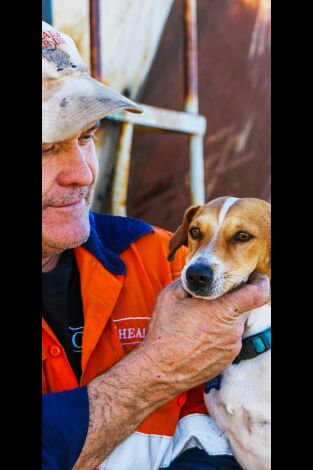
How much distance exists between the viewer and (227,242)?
186 centimetres

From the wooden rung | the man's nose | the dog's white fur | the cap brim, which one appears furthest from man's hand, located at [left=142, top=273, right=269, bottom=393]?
the wooden rung

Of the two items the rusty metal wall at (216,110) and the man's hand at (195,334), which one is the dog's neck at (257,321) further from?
the rusty metal wall at (216,110)

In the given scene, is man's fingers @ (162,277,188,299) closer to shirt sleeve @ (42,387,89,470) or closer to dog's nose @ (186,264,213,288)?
dog's nose @ (186,264,213,288)

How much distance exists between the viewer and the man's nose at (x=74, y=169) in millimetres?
1645

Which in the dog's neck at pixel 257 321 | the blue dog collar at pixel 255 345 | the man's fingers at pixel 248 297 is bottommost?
the blue dog collar at pixel 255 345

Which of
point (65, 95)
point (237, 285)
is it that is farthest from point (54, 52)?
point (237, 285)

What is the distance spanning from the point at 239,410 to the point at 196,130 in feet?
4.05

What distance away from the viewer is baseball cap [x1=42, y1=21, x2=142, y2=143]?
1.55 metres

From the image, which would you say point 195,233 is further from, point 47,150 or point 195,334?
point 47,150

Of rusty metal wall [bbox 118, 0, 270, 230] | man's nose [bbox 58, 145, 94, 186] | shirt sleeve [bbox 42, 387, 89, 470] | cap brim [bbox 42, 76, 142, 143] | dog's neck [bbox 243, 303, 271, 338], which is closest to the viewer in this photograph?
shirt sleeve [bbox 42, 387, 89, 470]

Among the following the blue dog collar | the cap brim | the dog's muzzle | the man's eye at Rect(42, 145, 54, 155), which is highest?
the cap brim

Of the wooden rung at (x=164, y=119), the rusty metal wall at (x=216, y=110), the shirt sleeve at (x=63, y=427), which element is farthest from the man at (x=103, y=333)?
the rusty metal wall at (x=216, y=110)

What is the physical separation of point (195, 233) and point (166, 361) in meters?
0.46
